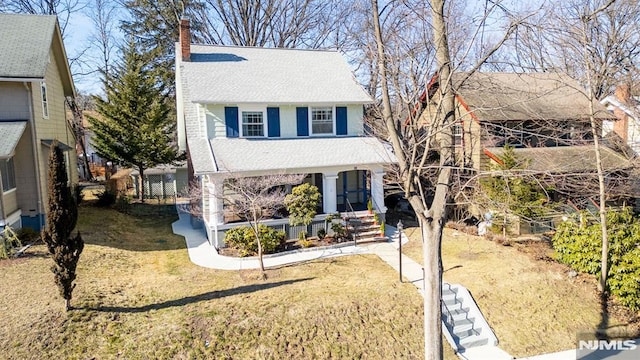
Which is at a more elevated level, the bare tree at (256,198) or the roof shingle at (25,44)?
the roof shingle at (25,44)

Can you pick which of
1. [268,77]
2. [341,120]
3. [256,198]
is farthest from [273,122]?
[256,198]

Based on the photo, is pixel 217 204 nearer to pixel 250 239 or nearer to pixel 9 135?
pixel 250 239

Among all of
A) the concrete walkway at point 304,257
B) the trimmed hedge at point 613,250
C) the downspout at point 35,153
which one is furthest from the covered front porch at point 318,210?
the trimmed hedge at point 613,250

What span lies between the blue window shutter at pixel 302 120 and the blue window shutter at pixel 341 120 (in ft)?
4.88

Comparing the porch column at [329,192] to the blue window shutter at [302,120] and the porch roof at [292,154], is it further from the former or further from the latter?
the blue window shutter at [302,120]

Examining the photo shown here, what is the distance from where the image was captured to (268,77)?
19984 mm

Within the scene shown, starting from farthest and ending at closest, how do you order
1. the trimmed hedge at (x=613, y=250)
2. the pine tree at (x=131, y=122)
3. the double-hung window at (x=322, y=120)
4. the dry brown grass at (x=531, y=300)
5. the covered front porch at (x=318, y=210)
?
the pine tree at (x=131, y=122) < the double-hung window at (x=322, y=120) < the covered front porch at (x=318, y=210) < the trimmed hedge at (x=613, y=250) < the dry brown grass at (x=531, y=300)

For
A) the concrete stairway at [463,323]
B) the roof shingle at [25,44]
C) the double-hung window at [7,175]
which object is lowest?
the concrete stairway at [463,323]

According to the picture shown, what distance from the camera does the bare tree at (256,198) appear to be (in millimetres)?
13648

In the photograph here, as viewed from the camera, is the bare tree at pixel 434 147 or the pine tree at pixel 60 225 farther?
the pine tree at pixel 60 225

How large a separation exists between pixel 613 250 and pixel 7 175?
2126 cm

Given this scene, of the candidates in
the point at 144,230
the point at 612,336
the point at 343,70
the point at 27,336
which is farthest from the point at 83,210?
the point at 612,336

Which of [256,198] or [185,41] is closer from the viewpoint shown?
[256,198]

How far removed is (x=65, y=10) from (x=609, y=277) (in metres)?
41.1
